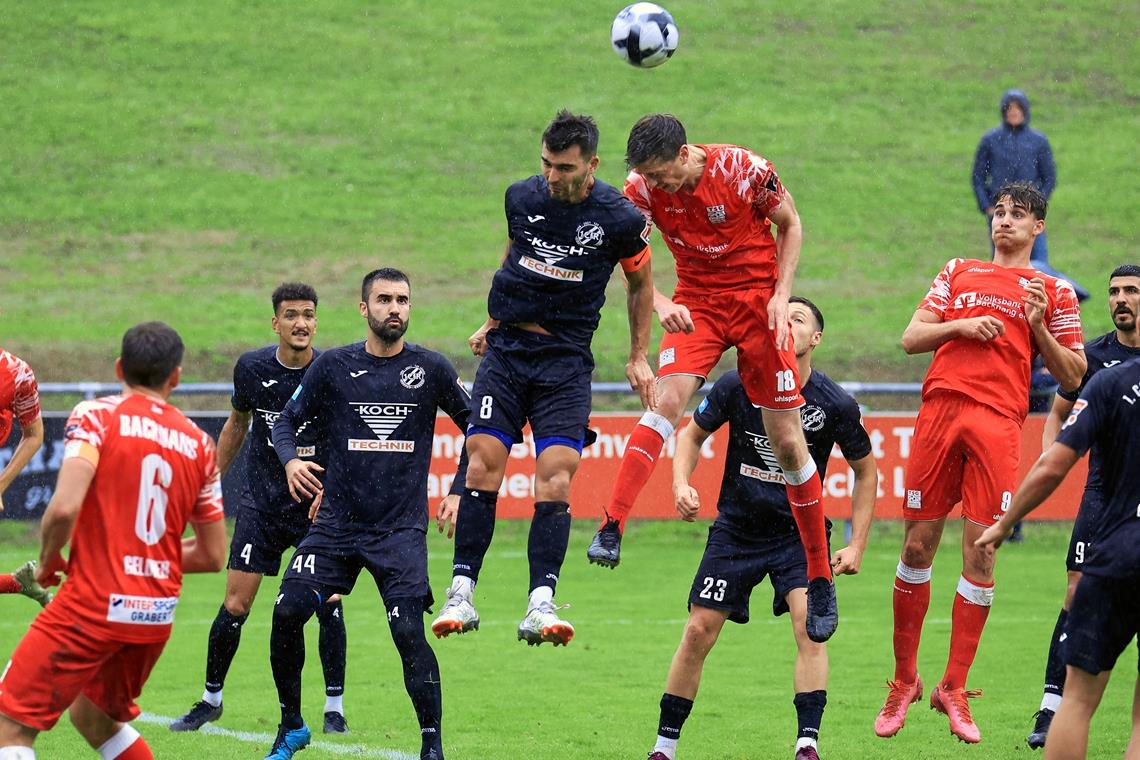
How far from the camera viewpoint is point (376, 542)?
29.1 ft

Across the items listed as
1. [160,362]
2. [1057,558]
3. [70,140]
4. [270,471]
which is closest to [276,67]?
[70,140]

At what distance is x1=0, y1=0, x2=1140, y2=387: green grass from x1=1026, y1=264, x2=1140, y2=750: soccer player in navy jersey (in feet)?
47.9

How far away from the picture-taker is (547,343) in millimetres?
8695

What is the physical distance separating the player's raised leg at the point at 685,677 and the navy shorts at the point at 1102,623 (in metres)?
2.60

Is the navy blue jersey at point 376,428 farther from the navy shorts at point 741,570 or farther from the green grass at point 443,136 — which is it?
the green grass at point 443,136

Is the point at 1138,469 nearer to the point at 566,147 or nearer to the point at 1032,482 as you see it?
the point at 1032,482

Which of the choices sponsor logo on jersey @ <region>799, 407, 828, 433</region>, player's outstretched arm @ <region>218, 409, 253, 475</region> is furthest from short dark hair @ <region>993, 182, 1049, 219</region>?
player's outstretched arm @ <region>218, 409, 253, 475</region>

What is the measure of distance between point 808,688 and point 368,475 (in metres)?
2.78

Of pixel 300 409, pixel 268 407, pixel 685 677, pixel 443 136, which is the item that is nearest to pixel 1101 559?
pixel 685 677

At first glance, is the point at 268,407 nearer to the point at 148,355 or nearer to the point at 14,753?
the point at 148,355

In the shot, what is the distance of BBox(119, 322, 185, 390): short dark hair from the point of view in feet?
21.2

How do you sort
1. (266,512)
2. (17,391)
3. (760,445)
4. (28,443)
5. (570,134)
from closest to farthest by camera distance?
(570,134) → (760,445) → (17,391) → (28,443) → (266,512)

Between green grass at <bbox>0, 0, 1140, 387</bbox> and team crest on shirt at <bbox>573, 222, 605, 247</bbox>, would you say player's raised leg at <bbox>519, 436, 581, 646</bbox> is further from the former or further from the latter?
green grass at <bbox>0, 0, 1140, 387</bbox>

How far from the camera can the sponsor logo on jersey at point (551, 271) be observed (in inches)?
339
